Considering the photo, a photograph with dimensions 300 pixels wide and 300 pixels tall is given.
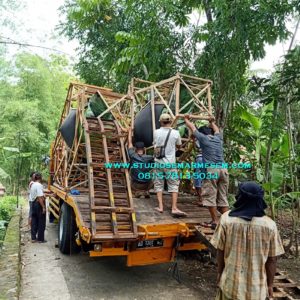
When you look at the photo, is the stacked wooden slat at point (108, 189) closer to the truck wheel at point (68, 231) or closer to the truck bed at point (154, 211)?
the truck bed at point (154, 211)

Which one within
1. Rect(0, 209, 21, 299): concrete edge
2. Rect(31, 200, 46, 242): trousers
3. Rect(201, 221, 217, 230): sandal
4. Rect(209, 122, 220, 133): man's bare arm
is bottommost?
Rect(0, 209, 21, 299): concrete edge

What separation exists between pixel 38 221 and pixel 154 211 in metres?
3.07

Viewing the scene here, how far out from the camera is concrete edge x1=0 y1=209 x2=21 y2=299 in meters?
4.35

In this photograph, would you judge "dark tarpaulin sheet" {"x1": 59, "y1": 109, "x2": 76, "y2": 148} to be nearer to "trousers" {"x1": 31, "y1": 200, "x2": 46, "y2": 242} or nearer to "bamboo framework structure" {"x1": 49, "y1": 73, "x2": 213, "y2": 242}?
"bamboo framework structure" {"x1": 49, "y1": 73, "x2": 213, "y2": 242}

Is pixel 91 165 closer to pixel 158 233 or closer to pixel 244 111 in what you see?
pixel 158 233

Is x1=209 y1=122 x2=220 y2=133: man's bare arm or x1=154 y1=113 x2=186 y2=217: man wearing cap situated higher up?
x1=209 y1=122 x2=220 y2=133: man's bare arm

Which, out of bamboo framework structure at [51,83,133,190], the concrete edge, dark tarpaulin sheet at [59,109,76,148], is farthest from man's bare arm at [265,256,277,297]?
dark tarpaulin sheet at [59,109,76,148]

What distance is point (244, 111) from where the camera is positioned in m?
7.58

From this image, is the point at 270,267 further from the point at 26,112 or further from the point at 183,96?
the point at 26,112

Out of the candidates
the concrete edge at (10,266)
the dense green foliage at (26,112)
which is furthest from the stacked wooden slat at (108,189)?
the dense green foliage at (26,112)

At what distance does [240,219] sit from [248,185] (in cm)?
27

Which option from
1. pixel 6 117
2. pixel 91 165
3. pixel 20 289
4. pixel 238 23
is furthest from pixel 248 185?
pixel 6 117

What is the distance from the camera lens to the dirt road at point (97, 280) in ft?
15.0

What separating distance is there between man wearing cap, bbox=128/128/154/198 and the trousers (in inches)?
85.3
